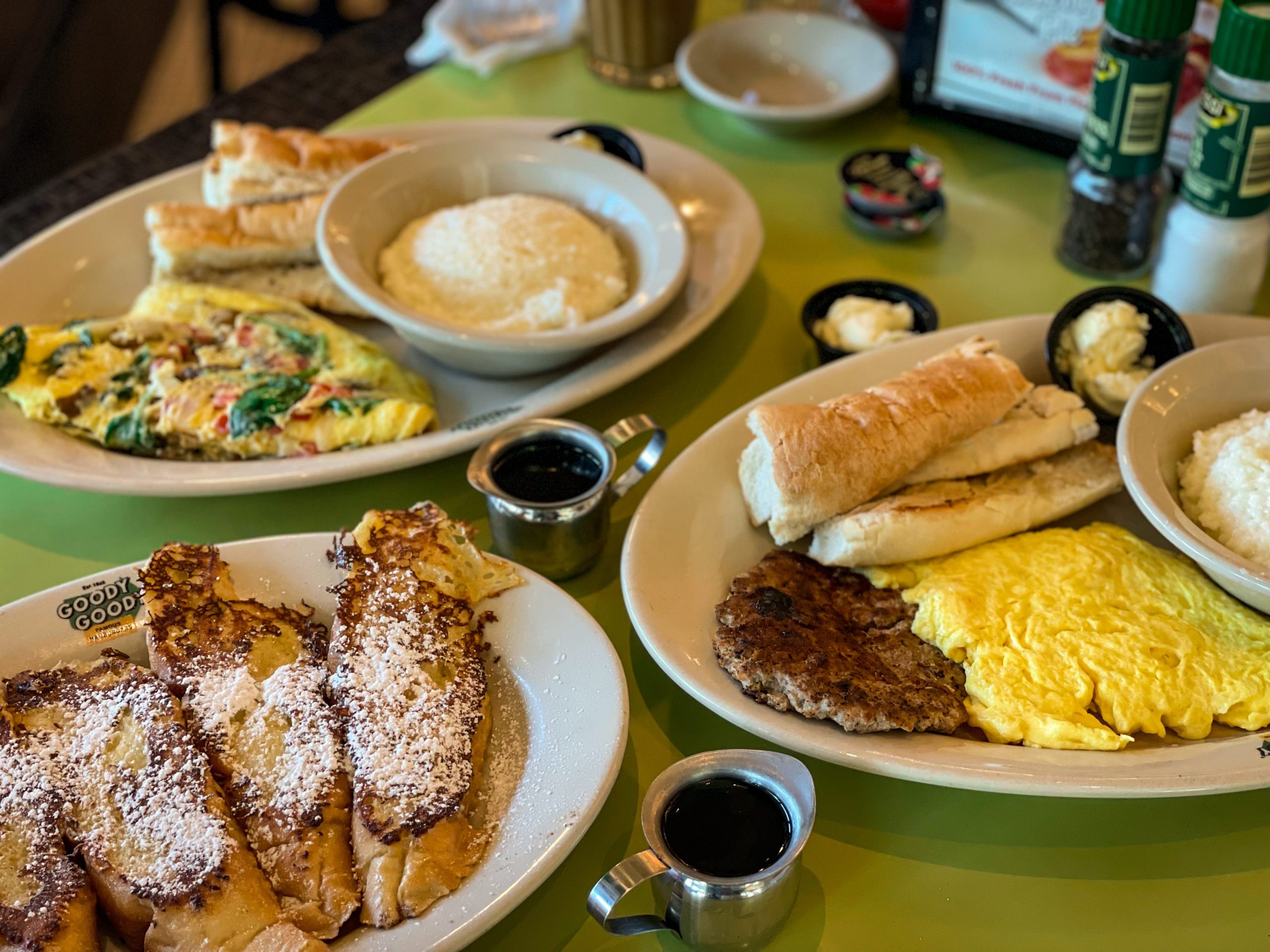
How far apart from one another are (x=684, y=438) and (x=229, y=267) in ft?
3.72

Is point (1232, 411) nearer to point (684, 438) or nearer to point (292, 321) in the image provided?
point (684, 438)

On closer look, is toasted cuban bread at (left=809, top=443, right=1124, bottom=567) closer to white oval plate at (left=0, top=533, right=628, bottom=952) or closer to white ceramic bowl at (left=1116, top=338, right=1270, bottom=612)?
white ceramic bowl at (left=1116, top=338, right=1270, bottom=612)

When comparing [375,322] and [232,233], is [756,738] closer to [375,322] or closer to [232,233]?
[375,322]

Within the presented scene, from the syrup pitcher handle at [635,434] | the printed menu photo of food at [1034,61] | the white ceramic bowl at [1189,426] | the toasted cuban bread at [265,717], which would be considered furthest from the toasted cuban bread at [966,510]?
the printed menu photo of food at [1034,61]

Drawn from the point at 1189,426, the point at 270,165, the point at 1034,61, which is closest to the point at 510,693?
the point at 1189,426

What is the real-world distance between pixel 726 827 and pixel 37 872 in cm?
85

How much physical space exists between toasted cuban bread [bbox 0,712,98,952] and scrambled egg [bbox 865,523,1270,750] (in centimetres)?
121

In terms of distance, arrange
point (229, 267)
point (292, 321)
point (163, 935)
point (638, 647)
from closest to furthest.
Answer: point (163, 935) → point (638, 647) → point (292, 321) → point (229, 267)

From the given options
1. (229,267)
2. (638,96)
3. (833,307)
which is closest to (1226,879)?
(833,307)

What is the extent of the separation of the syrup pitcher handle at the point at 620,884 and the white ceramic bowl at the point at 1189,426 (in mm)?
911

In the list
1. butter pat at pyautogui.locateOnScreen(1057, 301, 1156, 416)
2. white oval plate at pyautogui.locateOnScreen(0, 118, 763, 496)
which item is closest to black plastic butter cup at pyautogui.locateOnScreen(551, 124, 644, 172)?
white oval plate at pyautogui.locateOnScreen(0, 118, 763, 496)

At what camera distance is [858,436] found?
1.79 metres

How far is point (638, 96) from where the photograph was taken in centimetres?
330

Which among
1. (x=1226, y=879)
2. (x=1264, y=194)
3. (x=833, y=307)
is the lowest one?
(x=1226, y=879)
